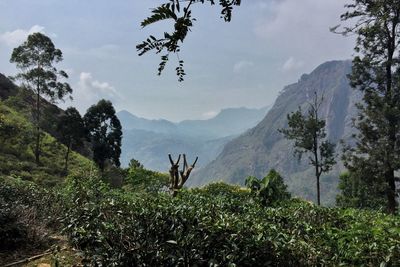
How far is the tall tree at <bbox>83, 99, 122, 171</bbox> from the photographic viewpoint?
1511 inches

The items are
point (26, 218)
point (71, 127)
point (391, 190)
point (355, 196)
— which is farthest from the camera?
point (71, 127)

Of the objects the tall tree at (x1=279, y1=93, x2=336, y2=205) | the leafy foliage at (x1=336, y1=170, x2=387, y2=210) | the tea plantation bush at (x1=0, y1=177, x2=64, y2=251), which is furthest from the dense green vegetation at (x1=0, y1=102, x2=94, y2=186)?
the leafy foliage at (x1=336, y1=170, x2=387, y2=210)

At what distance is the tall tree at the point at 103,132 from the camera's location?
38.4 meters

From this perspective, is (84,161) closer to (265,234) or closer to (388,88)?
(388,88)

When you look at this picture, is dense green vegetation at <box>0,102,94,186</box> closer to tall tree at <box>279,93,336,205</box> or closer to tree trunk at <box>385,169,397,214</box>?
tall tree at <box>279,93,336,205</box>

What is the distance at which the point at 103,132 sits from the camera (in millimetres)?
39094

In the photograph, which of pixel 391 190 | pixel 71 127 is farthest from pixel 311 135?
pixel 71 127

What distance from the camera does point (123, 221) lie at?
652 centimetres

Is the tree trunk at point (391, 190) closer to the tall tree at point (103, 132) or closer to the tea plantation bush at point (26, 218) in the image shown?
the tea plantation bush at point (26, 218)

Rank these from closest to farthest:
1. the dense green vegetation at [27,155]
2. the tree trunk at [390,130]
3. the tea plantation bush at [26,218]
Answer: the tea plantation bush at [26,218], the tree trunk at [390,130], the dense green vegetation at [27,155]

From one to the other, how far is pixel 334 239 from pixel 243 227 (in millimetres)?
1201

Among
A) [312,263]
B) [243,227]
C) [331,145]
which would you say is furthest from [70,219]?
[331,145]

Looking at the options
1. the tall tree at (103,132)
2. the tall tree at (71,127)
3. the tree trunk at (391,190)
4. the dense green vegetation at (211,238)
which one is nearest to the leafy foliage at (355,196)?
the tree trunk at (391,190)

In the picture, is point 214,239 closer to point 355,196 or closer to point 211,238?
point 211,238
